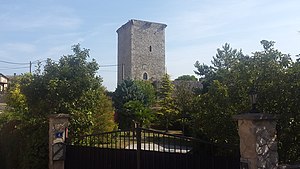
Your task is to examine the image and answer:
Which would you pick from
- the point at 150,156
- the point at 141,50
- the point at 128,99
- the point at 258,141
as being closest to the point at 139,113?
the point at 128,99

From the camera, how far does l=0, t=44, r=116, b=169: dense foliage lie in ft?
25.5

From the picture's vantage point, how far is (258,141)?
446 centimetres

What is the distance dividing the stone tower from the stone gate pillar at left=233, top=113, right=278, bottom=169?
3873 centimetres

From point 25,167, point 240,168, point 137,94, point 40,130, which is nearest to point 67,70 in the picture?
point 40,130

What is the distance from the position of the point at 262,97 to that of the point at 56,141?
15.3 feet

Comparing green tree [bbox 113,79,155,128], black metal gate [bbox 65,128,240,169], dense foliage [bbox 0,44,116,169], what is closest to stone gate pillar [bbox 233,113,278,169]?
black metal gate [bbox 65,128,240,169]

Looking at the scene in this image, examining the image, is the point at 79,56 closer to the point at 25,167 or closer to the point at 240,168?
the point at 25,167

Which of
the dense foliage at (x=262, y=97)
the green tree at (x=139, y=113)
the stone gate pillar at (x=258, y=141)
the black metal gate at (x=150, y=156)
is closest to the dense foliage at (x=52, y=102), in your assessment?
the black metal gate at (x=150, y=156)

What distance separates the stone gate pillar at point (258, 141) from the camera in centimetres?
445

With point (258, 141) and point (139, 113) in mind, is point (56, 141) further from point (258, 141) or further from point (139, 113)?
point (139, 113)

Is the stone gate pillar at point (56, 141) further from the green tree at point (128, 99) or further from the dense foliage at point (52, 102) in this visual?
the green tree at point (128, 99)

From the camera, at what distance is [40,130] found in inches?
310

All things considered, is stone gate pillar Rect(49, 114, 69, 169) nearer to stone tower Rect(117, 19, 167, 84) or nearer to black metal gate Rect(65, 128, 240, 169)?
black metal gate Rect(65, 128, 240, 169)

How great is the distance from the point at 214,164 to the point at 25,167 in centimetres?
492
